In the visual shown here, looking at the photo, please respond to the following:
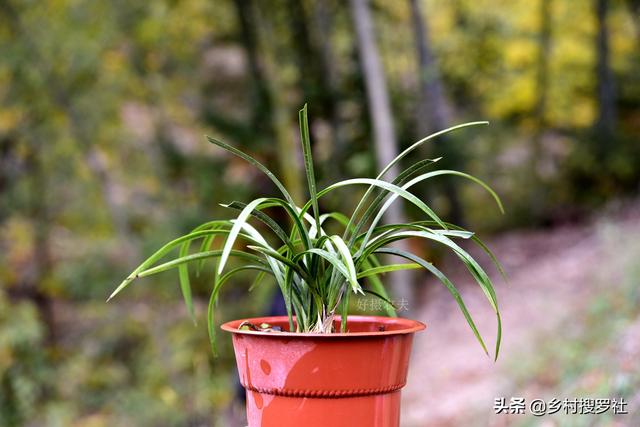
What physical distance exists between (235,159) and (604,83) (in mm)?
5718

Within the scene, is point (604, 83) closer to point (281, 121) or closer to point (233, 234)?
point (281, 121)

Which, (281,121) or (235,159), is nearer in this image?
(281,121)

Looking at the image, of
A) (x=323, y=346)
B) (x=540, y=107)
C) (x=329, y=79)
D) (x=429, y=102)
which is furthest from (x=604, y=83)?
(x=323, y=346)

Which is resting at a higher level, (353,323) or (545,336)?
(353,323)

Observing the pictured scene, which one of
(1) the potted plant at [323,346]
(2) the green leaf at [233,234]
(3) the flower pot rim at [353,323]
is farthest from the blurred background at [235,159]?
(2) the green leaf at [233,234]

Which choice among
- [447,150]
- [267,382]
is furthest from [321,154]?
[267,382]

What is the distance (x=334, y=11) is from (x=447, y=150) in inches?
105

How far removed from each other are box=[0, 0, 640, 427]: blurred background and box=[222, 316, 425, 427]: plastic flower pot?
4.93 metres

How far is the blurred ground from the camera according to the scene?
13.8 feet

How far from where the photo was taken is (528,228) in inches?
443

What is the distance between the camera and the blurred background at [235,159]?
27.3ft

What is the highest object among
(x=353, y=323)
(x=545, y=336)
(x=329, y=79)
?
(x=329, y=79)

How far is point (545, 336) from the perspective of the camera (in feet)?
19.5

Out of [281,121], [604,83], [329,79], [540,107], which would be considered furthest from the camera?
[540,107]
